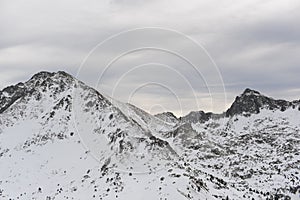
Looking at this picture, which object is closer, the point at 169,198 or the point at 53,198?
the point at 169,198

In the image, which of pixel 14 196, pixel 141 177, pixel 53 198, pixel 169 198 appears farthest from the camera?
pixel 14 196

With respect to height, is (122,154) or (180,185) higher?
(122,154)

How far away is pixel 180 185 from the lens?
15375 cm

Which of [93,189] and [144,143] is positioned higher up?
[144,143]

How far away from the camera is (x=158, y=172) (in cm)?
16962

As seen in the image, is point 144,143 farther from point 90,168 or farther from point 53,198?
point 53,198

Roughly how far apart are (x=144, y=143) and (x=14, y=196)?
61.2 m

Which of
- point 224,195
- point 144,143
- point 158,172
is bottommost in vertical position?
point 224,195

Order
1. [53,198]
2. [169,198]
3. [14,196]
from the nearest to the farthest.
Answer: [169,198] < [53,198] < [14,196]

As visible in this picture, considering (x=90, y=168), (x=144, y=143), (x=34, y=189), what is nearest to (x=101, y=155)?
(x=90, y=168)

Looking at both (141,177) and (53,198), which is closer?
(141,177)

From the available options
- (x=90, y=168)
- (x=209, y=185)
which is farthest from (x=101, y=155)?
(x=209, y=185)

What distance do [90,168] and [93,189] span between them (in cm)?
2147

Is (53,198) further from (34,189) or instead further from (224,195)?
(224,195)
